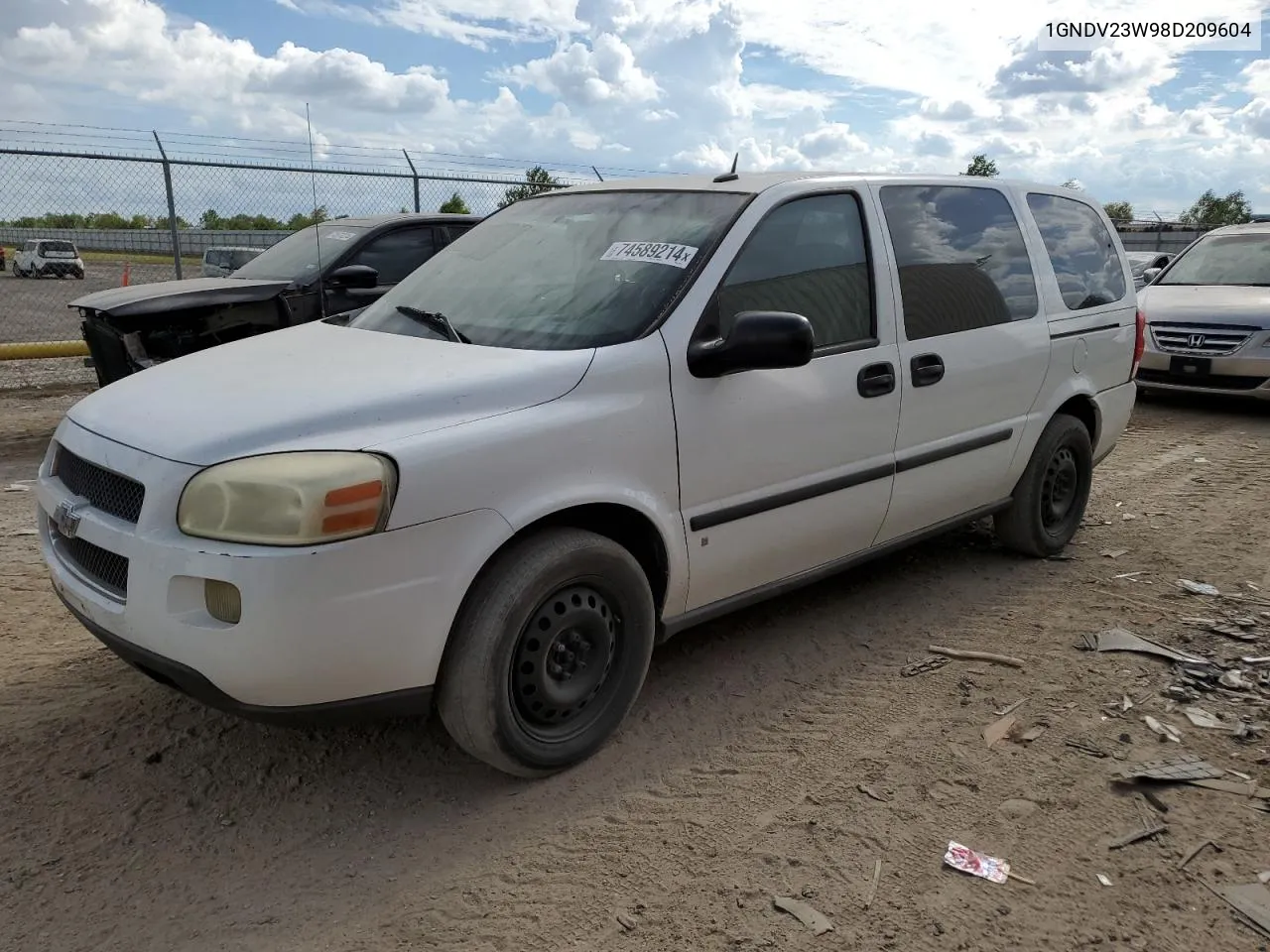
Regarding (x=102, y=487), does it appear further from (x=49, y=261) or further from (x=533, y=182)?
(x=49, y=261)

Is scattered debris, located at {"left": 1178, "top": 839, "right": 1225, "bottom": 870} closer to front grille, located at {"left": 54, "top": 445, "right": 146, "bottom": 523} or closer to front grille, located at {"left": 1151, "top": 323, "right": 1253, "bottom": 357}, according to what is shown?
front grille, located at {"left": 54, "top": 445, "right": 146, "bottom": 523}

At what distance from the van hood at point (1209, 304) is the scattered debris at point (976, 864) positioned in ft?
27.8

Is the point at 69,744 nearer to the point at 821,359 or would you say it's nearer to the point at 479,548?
the point at 479,548

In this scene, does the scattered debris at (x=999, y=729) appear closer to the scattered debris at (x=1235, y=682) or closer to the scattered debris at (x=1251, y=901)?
the scattered debris at (x=1251, y=901)

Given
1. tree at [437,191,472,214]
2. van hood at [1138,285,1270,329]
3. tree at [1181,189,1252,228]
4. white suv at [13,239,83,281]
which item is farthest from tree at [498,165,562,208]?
tree at [1181,189,1252,228]

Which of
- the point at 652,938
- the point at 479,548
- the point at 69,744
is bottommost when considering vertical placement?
the point at 652,938

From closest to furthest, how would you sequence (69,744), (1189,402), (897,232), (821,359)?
(69,744), (821,359), (897,232), (1189,402)

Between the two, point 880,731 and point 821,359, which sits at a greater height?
point 821,359

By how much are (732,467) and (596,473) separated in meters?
0.58

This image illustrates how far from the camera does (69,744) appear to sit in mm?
3305

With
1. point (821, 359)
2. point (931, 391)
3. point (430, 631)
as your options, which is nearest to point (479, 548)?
point (430, 631)

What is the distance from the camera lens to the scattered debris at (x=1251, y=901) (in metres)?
2.56

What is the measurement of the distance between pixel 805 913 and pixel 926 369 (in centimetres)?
228

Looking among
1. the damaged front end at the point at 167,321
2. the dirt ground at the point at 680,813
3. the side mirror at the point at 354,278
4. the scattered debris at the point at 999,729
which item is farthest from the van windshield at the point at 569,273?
the damaged front end at the point at 167,321
